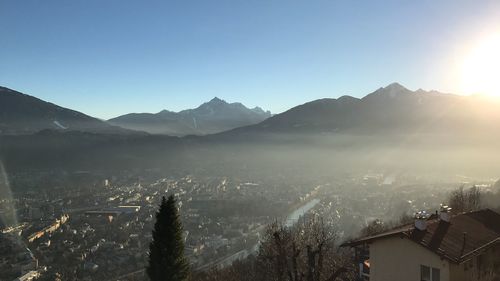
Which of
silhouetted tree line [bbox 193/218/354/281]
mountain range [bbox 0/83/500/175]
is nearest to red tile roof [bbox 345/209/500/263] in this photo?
silhouetted tree line [bbox 193/218/354/281]

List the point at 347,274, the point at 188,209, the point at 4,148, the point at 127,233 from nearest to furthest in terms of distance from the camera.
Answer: the point at 347,274 < the point at 127,233 < the point at 188,209 < the point at 4,148

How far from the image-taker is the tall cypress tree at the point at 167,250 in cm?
1778

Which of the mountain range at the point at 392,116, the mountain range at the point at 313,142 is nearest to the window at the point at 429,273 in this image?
the mountain range at the point at 313,142

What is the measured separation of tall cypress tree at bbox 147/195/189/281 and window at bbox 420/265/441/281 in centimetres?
882

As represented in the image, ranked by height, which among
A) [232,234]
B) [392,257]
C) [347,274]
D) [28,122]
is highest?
[28,122]

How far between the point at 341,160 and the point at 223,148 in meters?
43.2

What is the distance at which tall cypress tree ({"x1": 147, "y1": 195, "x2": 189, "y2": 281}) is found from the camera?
1778 cm

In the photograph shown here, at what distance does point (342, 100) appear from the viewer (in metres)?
180

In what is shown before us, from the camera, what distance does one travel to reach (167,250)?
17.9 m

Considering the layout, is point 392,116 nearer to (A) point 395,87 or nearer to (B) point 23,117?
(A) point 395,87

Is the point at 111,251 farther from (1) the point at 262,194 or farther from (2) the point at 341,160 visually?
(2) the point at 341,160

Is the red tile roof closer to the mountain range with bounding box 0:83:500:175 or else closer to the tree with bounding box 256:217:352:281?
the tree with bounding box 256:217:352:281

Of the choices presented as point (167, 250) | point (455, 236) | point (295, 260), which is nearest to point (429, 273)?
point (455, 236)

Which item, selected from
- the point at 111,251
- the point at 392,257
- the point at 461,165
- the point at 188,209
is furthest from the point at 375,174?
the point at 392,257
